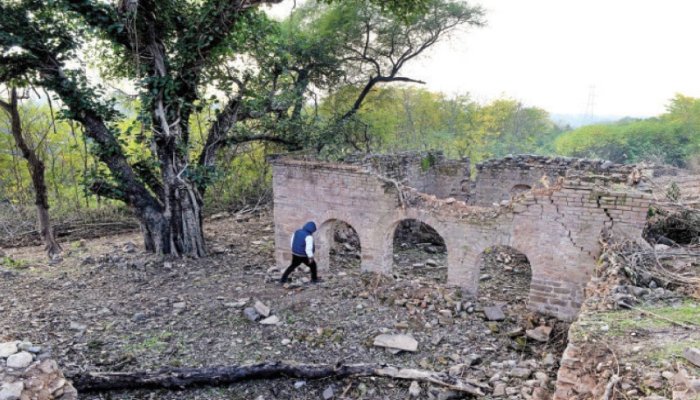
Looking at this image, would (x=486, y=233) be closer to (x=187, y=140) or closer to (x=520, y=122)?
(x=187, y=140)

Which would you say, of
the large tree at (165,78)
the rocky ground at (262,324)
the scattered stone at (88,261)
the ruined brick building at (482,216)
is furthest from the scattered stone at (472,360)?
the scattered stone at (88,261)

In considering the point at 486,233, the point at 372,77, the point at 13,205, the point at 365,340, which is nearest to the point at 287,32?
the point at 372,77

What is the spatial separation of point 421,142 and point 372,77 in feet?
34.4

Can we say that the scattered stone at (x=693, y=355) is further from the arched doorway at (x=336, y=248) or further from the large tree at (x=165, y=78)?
the large tree at (x=165, y=78)

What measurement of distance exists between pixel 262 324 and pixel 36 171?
7024 mm

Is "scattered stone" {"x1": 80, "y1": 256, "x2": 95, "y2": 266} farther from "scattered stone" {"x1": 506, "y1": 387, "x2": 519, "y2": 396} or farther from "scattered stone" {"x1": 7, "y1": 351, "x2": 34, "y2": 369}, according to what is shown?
"scattered stone" {"x1": 506, "y1": 387, "x2": 519, "y2": 396}

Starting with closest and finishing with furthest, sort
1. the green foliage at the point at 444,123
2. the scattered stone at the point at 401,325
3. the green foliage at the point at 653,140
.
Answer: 1. the scattered stone at the point at 401,325
2. the green foliage at the point at 444,123
3. the green foliage at the point at 653,140

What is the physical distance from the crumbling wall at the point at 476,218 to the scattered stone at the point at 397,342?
218 cm

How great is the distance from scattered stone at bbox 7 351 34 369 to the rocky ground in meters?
1.75

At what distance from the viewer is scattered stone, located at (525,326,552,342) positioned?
289 inches

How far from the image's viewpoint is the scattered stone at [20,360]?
4363 mm

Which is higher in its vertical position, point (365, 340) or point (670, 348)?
point (670, 348)

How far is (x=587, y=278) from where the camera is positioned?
7.63m

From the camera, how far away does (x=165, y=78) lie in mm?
9461
